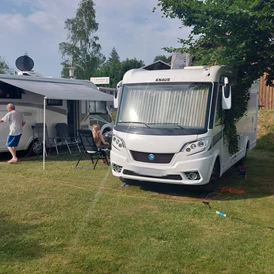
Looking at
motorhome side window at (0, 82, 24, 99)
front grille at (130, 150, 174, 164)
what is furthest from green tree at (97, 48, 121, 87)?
front grille at (130, 150, 174, 164)

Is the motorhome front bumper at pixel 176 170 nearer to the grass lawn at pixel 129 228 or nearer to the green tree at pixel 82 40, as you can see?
the grass lawn at pixel 129 228

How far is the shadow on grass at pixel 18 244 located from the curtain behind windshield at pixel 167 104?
122 inches

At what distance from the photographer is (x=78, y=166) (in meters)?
10.1

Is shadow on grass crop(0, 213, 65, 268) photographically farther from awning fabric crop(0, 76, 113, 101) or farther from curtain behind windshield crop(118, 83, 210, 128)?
awning fabric crop(0, 76, 113, 101)

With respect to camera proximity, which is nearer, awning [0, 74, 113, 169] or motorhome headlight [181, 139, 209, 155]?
motorhome headlight [181, 139, 209, 155]

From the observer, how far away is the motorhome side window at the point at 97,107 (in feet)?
48.8

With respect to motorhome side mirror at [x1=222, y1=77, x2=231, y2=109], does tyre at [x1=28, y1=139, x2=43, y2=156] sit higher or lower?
lower

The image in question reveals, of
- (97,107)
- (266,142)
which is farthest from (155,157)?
(266,142)

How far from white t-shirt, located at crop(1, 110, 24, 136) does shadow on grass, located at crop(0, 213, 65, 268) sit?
5.53 metres

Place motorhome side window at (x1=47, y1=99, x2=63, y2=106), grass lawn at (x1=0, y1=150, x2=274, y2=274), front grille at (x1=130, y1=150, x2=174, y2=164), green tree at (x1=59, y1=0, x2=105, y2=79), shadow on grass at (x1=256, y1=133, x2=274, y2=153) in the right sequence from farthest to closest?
green tree at (x1=59, y1=0, x2=105, y2=79), shadow on grass at (x1=256, y1=133, x2=274, y2=153), motorhome side window at (x1=47, y1=99, x2=63, y2=106), front grille at (x1=130, y1=150, x2=174, y2=164), grass lawn at (x1=0, y1=150, x2=274, y2=274)

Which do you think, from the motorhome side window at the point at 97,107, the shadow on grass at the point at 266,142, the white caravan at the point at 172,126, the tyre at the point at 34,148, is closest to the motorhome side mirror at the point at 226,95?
the white caravan at the point at 172,126

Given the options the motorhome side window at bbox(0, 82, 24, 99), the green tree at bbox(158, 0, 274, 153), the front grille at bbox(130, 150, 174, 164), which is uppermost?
the green tree at bbox(158, 0, 274, 153)

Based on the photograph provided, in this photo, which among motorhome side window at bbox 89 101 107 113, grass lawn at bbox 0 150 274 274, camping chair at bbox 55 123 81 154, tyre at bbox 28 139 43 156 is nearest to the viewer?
grass lawn at bbox 0 150 274 274

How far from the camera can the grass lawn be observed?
4.14m
